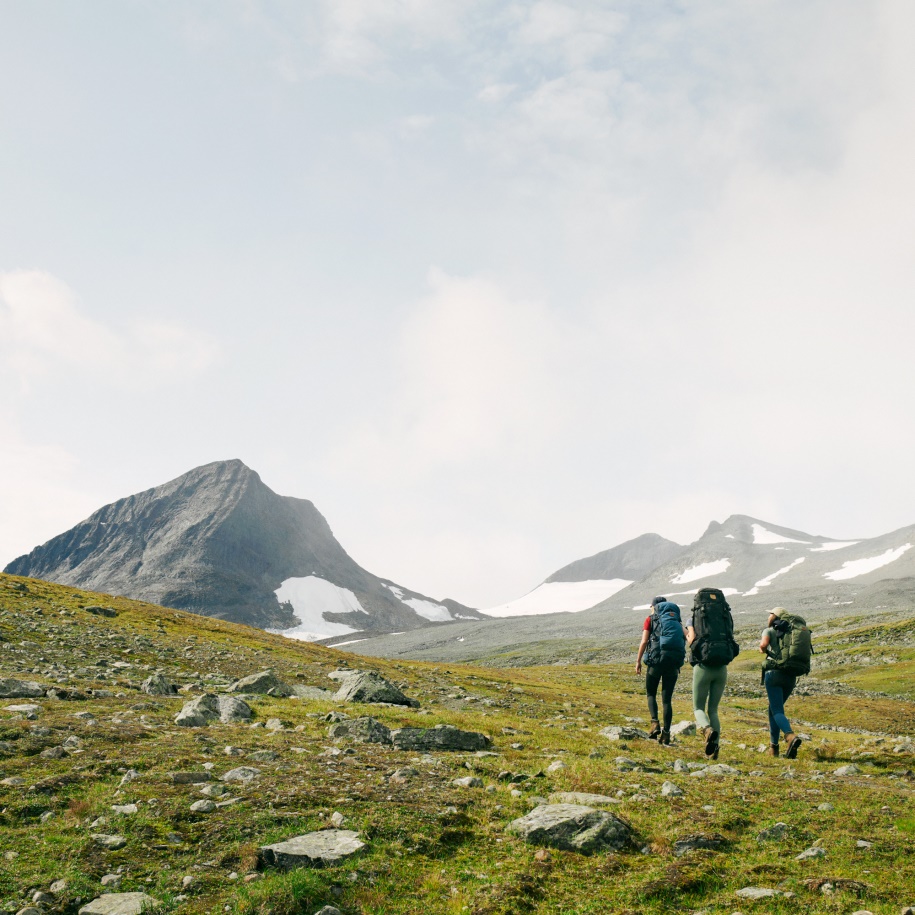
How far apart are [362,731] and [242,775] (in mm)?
4308

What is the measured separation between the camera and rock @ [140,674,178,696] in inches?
775

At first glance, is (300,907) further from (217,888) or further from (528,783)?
(528,783)

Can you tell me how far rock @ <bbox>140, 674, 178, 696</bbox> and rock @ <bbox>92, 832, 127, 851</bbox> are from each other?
529 inches

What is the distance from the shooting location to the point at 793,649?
16.4 m

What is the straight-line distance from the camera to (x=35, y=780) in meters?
9.19

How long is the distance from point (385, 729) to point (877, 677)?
2671 inches

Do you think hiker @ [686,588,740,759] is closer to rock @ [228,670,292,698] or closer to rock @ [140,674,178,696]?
rock @ [228,670,292,698]

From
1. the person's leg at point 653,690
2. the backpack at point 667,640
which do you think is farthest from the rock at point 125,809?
the person's leg at point 653,690

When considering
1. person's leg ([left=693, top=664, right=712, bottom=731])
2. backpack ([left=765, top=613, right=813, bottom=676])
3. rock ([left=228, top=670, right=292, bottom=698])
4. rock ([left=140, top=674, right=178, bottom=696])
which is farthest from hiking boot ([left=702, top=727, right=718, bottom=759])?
rock ([left=140, top=674, right=178, bottom=696])

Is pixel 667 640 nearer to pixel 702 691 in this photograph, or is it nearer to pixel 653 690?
pixel 702 691

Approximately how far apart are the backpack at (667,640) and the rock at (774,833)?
7.61m

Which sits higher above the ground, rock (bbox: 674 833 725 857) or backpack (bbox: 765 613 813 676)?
backpack (bbox: 765 613 813 676)

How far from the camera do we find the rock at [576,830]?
26.0ft

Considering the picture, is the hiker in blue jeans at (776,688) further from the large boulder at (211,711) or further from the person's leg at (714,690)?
the large boulder at (211,711)
